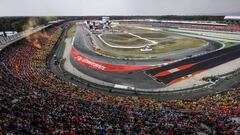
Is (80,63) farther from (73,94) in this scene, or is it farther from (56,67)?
(73,94)

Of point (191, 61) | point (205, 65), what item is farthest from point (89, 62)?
point (205, 65)

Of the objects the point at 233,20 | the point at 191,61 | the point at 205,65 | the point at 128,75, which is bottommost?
the point at 128,75

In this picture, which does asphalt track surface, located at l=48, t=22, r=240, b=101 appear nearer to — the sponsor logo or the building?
the sponsor logo

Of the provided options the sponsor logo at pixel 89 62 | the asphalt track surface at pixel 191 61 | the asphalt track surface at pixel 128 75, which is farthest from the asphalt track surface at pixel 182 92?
the sponsor logo at pixel 89 62

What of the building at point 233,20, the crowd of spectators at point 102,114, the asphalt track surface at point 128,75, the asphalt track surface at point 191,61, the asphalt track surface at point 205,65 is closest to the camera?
the crowd of spectators at point 102,114

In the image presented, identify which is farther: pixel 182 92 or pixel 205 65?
pixel 205 65

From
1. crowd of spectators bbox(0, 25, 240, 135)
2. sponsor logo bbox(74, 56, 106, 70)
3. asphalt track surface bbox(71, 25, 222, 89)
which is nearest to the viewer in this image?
crowd of spectators bbox(0, 25, 240, 135)

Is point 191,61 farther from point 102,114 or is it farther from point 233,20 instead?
point 233,20

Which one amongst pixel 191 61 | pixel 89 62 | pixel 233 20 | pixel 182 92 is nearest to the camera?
pixel 182 92

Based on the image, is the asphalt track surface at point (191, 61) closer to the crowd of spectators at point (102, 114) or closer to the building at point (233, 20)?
the crowd of spectators at point (102, 114)

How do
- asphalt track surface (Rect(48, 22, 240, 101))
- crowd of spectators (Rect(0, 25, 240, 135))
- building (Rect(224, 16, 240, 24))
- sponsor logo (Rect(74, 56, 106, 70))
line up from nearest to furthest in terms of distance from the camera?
crowd of spectators (Rect(0, 25, 240, 135)), asphalt track surface (Rect(48, 22, 240, 101)), sponsor logo (Rect(74, 56, 106, 70)), building (Rect(224, 16, 240, 24))

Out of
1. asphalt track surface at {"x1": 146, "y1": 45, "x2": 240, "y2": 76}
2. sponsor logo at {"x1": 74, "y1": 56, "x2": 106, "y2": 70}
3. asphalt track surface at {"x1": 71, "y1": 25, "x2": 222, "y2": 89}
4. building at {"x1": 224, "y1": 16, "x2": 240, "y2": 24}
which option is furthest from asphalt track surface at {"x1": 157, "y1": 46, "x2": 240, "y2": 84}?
building at {"x1": 224, "y1": 16, "x2": 240, "y2": 24}
